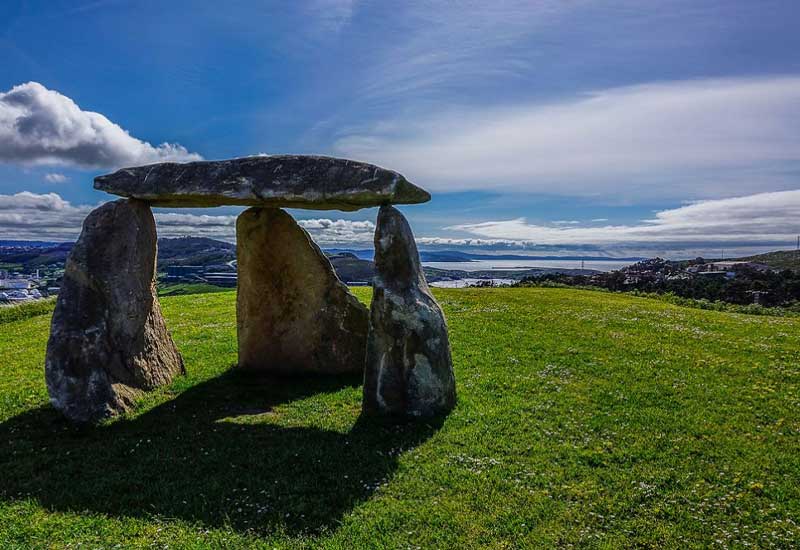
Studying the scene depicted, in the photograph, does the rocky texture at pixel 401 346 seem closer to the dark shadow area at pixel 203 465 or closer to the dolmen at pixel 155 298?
the dolmen at pixel 155 298

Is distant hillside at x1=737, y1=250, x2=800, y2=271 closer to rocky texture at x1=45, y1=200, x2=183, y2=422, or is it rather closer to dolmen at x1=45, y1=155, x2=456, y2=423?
dolmen at x1=45, y1=155, x2=456, y2=423

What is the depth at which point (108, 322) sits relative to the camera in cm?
1309

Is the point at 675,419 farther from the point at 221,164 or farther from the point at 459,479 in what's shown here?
the point at 221,164

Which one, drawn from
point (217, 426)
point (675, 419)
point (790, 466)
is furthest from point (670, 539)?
point (217, 426)

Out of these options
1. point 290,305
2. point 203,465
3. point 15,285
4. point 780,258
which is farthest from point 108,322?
point 780,258

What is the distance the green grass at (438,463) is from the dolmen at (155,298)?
0.81m

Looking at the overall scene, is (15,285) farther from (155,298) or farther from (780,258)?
(780,258)

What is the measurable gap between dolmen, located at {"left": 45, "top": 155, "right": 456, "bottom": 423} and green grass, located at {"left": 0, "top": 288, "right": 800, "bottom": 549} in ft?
2.67

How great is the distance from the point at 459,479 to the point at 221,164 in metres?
9.82

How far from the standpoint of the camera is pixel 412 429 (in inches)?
463

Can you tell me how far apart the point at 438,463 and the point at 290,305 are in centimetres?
858

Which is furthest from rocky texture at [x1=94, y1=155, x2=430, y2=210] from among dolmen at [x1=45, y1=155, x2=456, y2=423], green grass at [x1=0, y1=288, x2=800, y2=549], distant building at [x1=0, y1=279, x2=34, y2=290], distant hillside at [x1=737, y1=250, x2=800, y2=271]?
distant hillside at [x1=737, y1=250, x2=800, y2=271]

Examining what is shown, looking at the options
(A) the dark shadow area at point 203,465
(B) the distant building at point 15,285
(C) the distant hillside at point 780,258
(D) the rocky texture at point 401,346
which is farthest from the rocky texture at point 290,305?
(C) the distant hillside at point 780,258

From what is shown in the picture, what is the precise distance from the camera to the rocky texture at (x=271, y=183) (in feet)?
41.8
